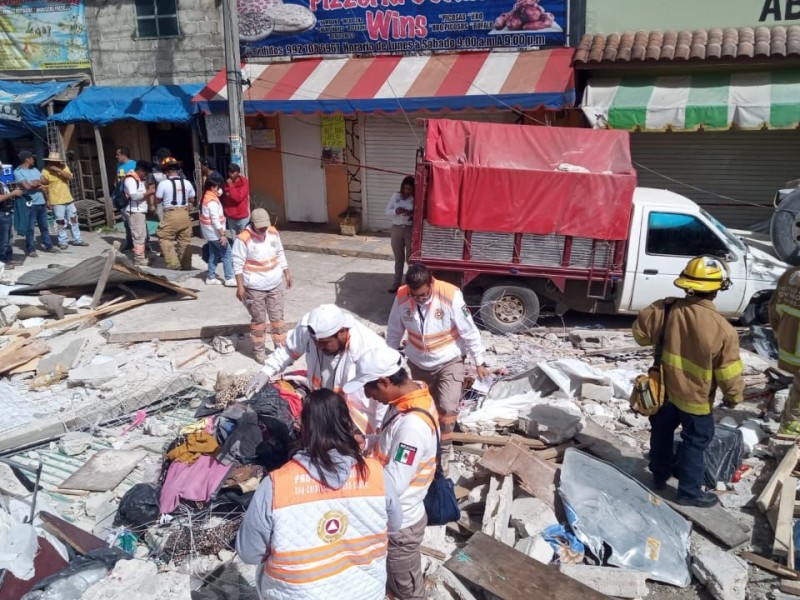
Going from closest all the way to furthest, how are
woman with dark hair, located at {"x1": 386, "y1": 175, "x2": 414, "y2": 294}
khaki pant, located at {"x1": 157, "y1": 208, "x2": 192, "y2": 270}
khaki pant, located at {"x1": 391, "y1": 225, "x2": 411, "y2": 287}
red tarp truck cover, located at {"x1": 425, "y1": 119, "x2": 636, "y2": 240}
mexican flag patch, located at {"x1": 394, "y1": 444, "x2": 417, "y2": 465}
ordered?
mexican flag patch, located at {"x1": 394, "y1": 444, "x2": 417, "y2": 465}
red tarp truck cover, located at {"x1": 425, "y1": 119, "x2": 636, "y2": 240}
woman with dark hair, located at {"x1": 386, "y1": 175, "x2": 414, "y2": 294}
khaki pant, located at {"x1": 391, "y1": 225, "x2": 411, "y2": 287}
khaki pant, located at {"x1": 157, "y1": 208, "x2": 192, "y2": 270}

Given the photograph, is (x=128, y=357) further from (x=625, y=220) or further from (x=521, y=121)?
(x=521, y=121)

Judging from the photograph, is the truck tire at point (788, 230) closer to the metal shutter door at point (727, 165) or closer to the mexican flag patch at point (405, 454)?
the metal shutter door at point (727, 165)

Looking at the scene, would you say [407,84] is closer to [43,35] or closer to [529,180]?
[529,180]

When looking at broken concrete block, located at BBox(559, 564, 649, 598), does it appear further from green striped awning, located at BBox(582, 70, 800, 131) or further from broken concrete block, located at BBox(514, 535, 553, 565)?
green striped awning, located at BBox(582, 70, 800, 131)

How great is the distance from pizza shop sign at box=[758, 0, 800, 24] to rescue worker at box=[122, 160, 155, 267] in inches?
423

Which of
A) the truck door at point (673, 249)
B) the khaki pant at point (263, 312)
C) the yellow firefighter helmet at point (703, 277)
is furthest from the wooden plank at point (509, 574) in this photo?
the truck door at point (673, 249)

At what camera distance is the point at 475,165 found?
8594 mm

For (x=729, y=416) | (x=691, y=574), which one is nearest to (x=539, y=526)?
(x=691, y=574)

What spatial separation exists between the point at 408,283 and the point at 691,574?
2722 mm

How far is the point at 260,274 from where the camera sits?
7672mm

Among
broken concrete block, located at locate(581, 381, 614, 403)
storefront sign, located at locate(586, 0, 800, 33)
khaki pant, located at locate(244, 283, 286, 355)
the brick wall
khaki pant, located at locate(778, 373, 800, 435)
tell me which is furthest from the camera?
the brick wall

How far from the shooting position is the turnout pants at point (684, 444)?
490 centimetres

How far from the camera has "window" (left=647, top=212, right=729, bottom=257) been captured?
843 cm

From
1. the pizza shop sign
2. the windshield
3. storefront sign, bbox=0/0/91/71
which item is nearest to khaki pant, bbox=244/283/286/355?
the windshield
